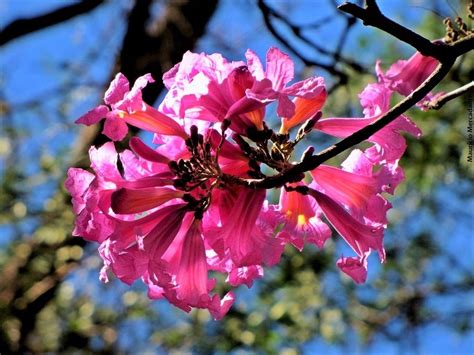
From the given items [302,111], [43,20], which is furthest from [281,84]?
[43,20]

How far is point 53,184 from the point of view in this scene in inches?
130

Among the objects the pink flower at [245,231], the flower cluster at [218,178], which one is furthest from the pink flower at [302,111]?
the pink flower at [245,231]

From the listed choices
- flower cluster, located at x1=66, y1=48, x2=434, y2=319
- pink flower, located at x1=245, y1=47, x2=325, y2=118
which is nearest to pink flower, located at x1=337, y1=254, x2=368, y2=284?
flower cluster, located at x1=66, y1=48, x2=434, y2=319

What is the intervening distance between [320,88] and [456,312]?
3.10 meters

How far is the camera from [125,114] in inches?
37.1

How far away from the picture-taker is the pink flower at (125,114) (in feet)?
3.03

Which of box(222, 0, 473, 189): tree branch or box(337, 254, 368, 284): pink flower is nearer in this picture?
box(222, 0, 473, 189): tree branch

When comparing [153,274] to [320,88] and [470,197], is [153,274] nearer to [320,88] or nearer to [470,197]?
[320,88]

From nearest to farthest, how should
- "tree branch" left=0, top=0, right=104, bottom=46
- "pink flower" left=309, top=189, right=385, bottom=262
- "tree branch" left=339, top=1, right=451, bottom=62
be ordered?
"tree branch" left=339, top=1, right=451, bottom=62 < "pink flower" left=309, top=189, right=385, bottom=262 < "tree branch" left=0, top=0, right=104, bottom=46

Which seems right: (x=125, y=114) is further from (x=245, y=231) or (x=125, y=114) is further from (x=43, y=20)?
(x=43, y=20)

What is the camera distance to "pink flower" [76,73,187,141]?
0.92 metres

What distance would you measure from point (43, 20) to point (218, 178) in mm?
1511

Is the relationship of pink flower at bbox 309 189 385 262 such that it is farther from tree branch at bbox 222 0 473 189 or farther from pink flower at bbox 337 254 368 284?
tree branch at bbox 222 0 473 189

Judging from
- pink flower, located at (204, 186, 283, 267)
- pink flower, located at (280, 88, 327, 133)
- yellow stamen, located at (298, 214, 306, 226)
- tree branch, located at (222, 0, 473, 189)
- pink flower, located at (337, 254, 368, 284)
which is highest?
tree branch, located at (222, 0, 473, 189)
